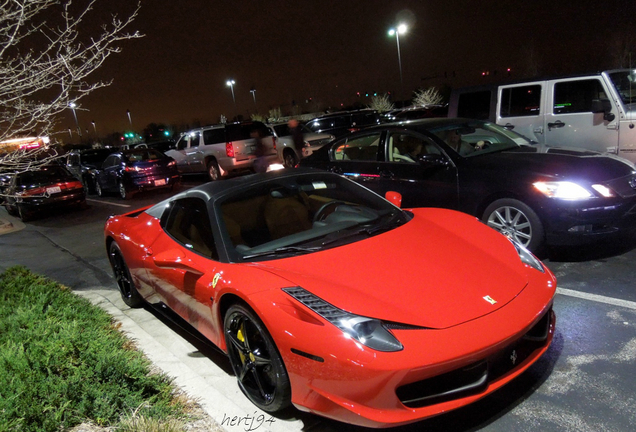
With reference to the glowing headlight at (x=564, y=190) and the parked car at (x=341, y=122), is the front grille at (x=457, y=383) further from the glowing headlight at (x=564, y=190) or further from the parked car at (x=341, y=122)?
the parked car at (x=341, y=122)

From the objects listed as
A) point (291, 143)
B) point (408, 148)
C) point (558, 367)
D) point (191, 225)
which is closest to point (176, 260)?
point (191, 225)

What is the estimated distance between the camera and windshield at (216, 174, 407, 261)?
3414 millimetres

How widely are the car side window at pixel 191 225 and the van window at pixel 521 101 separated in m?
6.39

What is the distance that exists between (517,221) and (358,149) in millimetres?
2510

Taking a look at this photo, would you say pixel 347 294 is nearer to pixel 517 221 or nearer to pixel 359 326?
pixel 359 326

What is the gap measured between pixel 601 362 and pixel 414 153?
3577 mm

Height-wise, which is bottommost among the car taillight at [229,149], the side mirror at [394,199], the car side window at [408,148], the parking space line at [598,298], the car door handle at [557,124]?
the parking space line at [598,298]

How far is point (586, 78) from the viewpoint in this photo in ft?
24.7

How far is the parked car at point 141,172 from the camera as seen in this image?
14.4 m

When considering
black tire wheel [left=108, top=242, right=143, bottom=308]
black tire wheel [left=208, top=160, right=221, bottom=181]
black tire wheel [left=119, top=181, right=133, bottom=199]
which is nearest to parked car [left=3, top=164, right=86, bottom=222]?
black tire wheel [left=119, top=181, right=133, bottom=199]

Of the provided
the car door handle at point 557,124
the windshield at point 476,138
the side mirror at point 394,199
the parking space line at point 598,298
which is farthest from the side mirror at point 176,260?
the car door handle at point 557,124

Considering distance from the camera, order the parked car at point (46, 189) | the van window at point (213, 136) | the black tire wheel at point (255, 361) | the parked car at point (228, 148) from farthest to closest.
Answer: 1. the van window at point (213, 136)
2. the parked car at point (228, 148)
3. the parked car at point (46, 189)
4. the black tire wheel at point (255, 361)

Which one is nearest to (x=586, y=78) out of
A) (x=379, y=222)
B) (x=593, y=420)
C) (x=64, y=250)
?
(x=379, y=222)

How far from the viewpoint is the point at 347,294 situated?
2.71 meters
